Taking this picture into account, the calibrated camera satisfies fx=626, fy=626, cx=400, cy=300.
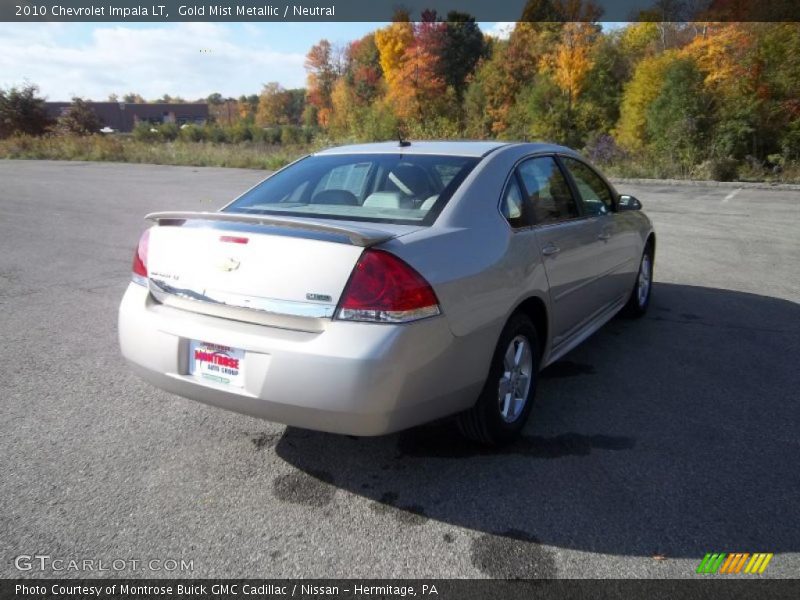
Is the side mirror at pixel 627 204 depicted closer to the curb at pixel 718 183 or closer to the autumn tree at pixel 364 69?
the curb at pixel 718 183

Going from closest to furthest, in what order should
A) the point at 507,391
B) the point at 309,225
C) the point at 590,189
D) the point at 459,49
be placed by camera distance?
the point at 309,225
the point at 507,391
the point at 590,189
the point at 459,49

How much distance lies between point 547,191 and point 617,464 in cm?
175

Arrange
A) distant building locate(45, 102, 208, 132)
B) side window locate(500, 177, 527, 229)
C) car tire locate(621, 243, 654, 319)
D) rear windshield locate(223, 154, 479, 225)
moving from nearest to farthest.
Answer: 1. rear windshield locate(223, 154, 479, 225)
2. side window locate(500, 177, 527, 229)
3. car tire locate(621, 243, 654, 319)
4. distant building locate(45, 102, 208, 132)

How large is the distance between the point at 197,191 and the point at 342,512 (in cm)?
1574

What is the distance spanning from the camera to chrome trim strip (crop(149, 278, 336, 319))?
104 inches

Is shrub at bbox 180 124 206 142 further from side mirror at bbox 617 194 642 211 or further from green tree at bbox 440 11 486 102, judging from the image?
side mirror at bbox 617 194 642 211

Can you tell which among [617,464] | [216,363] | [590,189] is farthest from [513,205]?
[216,363]

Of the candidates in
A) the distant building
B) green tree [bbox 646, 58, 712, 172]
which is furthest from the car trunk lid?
the distant building

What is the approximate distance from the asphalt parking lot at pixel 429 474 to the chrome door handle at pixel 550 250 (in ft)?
3.12

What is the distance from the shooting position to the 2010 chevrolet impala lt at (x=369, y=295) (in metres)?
2.60

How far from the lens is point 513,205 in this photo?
352 centimetres

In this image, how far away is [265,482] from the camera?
3.01 metres

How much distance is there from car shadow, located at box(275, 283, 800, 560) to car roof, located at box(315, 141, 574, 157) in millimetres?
1581

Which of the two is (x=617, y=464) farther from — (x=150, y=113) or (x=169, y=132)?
(x=150, y=113)
